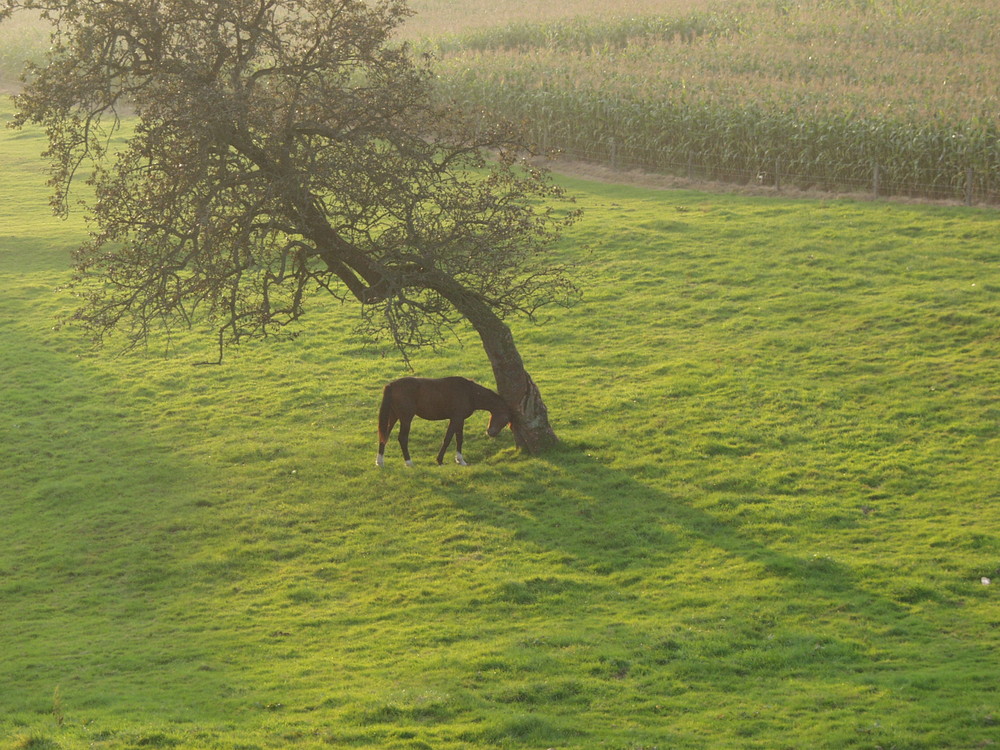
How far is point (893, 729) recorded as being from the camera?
36.1 feet

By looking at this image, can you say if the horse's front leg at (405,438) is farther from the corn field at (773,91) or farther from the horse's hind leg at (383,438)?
the corn field at (773,91)

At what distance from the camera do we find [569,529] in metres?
17.5

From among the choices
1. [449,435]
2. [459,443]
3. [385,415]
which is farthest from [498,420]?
[385,415]

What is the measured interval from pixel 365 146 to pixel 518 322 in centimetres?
1181

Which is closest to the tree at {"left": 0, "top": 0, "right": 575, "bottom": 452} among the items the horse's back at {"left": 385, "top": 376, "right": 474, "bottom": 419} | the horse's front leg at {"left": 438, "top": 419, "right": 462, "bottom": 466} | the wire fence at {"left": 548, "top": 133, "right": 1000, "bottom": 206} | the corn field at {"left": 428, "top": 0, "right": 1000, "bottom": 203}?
the horse's back at {"left": 385, "top": 376, "right": 474, "bottom": 419}

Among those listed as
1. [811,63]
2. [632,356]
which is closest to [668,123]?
[811,63]

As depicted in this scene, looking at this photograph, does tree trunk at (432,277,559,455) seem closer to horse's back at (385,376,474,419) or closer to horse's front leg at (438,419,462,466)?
horse's back at (385,376,474,419)

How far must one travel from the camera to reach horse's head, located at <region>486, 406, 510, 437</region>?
20594 mm

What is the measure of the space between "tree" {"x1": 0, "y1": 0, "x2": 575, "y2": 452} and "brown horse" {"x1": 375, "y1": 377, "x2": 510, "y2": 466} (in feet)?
5.77

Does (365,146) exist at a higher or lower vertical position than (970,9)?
lower

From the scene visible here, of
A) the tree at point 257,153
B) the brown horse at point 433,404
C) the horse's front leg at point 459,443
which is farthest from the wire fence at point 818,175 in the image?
the tree at point 257,153

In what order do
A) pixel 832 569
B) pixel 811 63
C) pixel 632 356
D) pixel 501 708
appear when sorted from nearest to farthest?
pixel 501 708 → pixel 832 569 → pixel 632 356 → pixel 811 63

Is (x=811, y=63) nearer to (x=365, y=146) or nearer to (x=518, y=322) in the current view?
(x=518, y=322)

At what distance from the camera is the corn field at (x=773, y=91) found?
1350 inches
